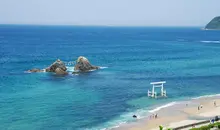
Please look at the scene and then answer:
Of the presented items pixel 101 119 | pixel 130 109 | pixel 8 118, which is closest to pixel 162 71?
pixel 130 109

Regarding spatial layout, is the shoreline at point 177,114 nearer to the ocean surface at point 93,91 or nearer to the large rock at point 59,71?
the ocean surface at point 93,91

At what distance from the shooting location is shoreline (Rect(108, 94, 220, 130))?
5658 centimetres

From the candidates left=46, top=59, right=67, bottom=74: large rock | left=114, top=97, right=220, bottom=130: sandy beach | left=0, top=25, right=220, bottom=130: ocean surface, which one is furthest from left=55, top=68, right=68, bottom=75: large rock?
left=114, top=97, right=220, bottom=130: sandy beach

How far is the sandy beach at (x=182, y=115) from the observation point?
56.5 m

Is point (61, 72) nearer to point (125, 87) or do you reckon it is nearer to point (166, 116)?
point (125, 87)

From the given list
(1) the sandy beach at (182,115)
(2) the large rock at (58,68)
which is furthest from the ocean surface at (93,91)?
(1) the sandy beach at (182,115)

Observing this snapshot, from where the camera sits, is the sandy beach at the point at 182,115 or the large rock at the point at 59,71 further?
the large rock at the point at 59,71

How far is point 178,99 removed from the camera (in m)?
74.1

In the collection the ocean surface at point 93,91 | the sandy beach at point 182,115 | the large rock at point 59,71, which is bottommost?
the sandy beach at point 182,115

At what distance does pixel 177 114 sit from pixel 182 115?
998 millimetres

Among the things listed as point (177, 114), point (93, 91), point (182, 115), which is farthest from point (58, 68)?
point (182, 115)

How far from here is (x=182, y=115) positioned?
206 ft

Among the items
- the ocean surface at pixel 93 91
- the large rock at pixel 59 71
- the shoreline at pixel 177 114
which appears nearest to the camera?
the shoreline at pixel 177 114

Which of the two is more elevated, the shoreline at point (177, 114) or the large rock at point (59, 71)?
the large rock at point (59, 71)
